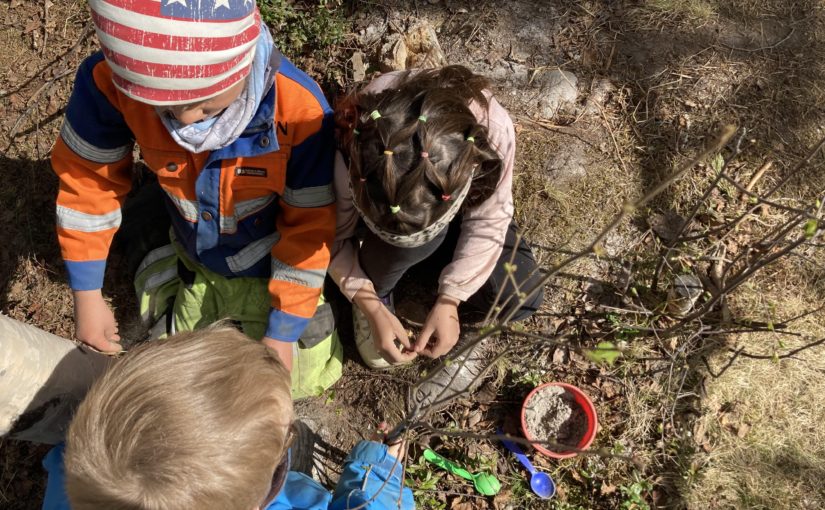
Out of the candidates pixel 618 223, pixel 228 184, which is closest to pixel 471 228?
pixel 618 223

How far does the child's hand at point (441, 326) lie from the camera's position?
2559 mm

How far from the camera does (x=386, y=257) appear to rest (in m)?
2.49

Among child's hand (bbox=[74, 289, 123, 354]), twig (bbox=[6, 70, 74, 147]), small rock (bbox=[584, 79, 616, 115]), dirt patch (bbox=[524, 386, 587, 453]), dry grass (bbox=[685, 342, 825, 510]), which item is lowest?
dry grass (bbox=[685, 342, 825, 510])

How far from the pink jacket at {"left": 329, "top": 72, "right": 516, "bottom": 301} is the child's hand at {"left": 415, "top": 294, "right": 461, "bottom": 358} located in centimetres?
6

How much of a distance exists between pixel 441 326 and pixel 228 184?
1.10 m

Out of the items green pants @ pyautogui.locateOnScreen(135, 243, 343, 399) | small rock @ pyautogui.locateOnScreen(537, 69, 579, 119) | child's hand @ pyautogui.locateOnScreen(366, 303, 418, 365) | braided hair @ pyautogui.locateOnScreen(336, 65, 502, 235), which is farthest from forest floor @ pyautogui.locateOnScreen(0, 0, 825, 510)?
braided hair @ pyautogui.locateOnScreen(336, 65, 502, 235)

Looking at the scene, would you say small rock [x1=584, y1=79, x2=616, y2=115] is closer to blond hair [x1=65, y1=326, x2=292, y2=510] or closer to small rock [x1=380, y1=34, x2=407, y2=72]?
small rock [x1=380, y1=34, x2=407, y2=72]

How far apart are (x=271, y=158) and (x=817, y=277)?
2894mm

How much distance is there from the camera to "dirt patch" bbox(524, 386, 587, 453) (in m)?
2.82

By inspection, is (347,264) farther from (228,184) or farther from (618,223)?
(618,223)

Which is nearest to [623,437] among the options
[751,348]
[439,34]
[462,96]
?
[751,348]

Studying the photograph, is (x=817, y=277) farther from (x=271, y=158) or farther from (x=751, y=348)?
(x=271, y=158)

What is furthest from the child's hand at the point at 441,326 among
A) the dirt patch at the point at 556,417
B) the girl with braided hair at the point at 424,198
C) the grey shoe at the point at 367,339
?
the dirt patch at the point at 556,417

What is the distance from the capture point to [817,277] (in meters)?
3.05
